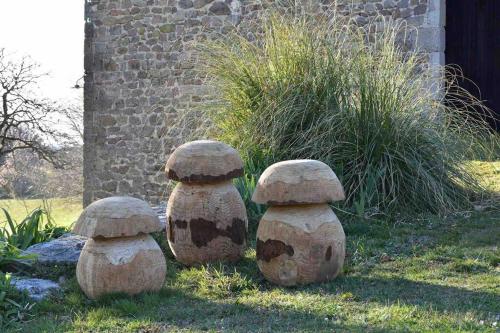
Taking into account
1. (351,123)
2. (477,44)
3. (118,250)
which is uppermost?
(477,44)

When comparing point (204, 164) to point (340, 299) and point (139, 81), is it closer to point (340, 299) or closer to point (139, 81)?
point (340, 299)

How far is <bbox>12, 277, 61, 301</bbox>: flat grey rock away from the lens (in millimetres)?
→ 4961

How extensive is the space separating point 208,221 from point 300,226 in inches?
35.3

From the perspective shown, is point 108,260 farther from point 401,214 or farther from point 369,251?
point 401,214

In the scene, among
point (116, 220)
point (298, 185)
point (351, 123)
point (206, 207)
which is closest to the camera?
point (116, 220)

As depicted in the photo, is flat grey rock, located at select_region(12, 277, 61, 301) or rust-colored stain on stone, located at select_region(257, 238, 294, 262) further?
flat grey rock, located at select_region(12, 277, 61, 301)

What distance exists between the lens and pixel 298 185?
4.68 meters

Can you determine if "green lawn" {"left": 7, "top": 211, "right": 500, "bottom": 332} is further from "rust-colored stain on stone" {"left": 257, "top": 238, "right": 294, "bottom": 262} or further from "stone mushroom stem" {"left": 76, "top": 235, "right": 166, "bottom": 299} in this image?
"rust-colored stain on stone" {"left": 257, "top": 238, "right": 294, "bottom": 262}

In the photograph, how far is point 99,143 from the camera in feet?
40.3

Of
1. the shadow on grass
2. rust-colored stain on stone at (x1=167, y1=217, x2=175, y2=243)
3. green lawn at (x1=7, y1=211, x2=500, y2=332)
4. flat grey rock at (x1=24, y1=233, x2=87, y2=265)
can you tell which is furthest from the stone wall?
the shadow on grass

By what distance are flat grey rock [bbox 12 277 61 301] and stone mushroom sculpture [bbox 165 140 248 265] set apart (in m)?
0.95

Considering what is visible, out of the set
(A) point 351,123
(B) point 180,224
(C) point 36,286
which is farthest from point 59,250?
(A) point 351,123

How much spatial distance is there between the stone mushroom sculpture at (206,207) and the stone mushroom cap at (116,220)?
0.65 metres

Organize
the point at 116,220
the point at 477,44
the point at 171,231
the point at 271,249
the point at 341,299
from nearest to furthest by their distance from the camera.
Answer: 1. the point at 341,299
2. the point at 116,220
3. the point at 271,249
4. the point at 171,231
5. the point at 477,44
